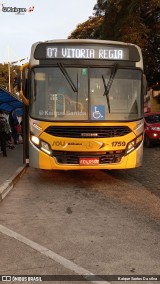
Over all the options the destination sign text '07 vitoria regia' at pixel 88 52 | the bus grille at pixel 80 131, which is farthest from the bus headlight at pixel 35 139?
the destination sign text '07 vitoria regia' at pixel 88 52

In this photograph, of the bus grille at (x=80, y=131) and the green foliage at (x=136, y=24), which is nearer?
the bus grille at (x=80, y=131)

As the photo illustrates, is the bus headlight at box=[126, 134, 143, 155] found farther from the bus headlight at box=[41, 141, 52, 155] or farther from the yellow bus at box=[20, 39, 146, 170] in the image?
the bus headlight at box=[41, 141, 52, 155]

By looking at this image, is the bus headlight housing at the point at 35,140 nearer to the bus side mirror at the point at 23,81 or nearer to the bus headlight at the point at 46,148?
the bus headlight at the point at 46,148

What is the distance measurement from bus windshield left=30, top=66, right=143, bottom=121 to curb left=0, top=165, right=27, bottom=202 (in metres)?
1.65

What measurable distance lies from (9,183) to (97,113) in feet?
8.34

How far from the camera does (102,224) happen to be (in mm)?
6043

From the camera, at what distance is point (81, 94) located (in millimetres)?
8875

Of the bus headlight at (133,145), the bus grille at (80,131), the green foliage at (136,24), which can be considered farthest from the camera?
the green foliage at (136,24)

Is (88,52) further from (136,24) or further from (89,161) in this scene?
(136,24)

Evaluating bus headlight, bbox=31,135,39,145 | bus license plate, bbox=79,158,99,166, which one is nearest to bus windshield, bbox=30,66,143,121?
bus headlight, bbox=31,135,39,145

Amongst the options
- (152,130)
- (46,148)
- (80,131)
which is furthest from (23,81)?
(152,130)

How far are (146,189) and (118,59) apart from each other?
9.85 ft

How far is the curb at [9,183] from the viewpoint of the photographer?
8.18 m

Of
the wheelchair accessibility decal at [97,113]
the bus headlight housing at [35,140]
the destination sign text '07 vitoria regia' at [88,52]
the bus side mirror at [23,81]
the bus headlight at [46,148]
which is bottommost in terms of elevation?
the bus headlight at [46,148]
